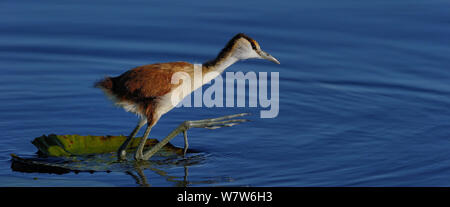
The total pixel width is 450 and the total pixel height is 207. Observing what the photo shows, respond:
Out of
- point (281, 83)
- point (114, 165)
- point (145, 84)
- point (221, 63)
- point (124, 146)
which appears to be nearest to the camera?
point (145, 84)

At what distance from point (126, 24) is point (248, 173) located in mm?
5434

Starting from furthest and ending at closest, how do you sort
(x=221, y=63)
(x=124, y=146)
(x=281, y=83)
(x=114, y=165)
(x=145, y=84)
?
(x=281, y=83) → (x=124, y=146) → (x=114, y=165) → (x=221, y=63) → (x=145, y=84)

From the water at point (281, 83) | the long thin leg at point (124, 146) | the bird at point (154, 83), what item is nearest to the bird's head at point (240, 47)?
the bird at point (154, 83)

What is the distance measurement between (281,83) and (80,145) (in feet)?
11.6

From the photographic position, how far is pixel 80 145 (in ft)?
32.5

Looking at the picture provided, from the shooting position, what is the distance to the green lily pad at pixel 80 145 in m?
9.77

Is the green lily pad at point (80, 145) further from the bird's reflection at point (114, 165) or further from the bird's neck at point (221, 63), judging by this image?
the bird's neck at point (221, 63)

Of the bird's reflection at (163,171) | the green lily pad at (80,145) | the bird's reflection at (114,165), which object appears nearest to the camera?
the bird's reflection at (163,171)

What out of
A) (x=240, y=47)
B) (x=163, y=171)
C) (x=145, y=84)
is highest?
(x=240, y=47)

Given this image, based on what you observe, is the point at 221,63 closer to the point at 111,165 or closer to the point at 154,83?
the point at 154,83

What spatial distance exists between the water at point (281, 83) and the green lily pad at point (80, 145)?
257 mm

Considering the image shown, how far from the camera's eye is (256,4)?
1474 cm

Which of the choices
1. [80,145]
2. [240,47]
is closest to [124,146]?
[80,145]

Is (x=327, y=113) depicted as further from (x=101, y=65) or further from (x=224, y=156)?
(x=101, y=65)
